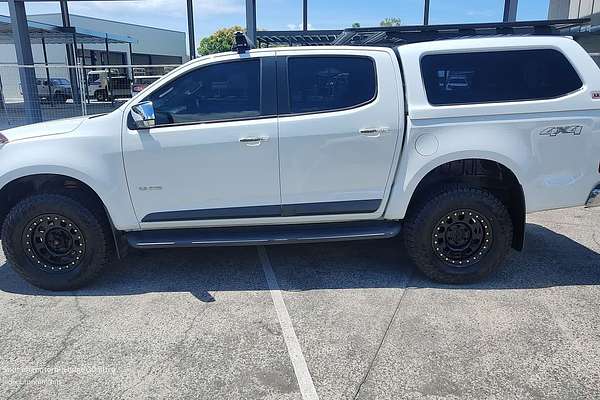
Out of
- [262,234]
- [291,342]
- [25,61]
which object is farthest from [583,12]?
[25,61]

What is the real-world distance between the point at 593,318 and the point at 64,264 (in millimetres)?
4406

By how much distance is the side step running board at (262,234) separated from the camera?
4.04m

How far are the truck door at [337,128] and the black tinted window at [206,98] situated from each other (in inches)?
10.9

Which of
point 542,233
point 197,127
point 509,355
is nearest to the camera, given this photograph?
point 509,355

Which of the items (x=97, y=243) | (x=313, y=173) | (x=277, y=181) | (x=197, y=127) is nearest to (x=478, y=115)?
(x=313, y=173)

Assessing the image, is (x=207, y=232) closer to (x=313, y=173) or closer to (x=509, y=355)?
(x=313, y=173)

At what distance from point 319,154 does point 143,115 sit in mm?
1482

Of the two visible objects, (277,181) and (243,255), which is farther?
(243,255)

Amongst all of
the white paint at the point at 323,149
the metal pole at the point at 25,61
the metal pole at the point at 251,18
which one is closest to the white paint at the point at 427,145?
the white paint at the point at 323,149

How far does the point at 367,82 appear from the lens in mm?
4008

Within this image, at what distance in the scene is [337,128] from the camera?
153 inches

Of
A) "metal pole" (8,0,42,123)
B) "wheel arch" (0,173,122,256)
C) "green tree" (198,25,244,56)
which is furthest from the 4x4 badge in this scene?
"green tree" (198,25,244,56)

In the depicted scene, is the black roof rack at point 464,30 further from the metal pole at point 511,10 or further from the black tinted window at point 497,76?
the metal pole at point 511,10

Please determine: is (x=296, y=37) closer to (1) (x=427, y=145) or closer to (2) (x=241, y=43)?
(2) (x=241, y=43)
